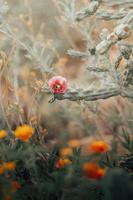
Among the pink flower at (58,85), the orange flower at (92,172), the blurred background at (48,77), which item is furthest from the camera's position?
the blurred background at (48,77)

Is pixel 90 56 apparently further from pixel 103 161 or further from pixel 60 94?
pixel 103 161

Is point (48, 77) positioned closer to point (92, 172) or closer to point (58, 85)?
point (58, 85)

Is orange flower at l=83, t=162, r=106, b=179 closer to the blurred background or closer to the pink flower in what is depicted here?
the blurred background

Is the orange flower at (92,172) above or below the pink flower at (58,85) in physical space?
below

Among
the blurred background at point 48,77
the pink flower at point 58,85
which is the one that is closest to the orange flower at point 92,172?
the blurred background at point 48,77

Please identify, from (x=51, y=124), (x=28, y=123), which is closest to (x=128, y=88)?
(x=28, y=123)

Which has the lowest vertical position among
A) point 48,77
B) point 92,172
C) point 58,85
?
point 92,172

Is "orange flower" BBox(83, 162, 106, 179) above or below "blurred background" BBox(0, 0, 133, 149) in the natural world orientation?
below

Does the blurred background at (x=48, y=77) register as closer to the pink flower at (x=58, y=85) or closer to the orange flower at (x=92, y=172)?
the pink flower at (x=58, y=85)

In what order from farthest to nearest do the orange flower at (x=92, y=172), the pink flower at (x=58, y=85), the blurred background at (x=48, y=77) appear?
the blurred background at (x=48, y=77), the pink flower at (x=58, y=85), the orange flower at (x=92, y=172)

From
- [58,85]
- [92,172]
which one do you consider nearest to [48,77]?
[58,85]

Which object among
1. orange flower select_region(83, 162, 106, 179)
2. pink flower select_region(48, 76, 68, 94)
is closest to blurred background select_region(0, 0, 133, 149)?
pink flower select_region(48, 76, 68, 94)

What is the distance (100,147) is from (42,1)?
17.8ft

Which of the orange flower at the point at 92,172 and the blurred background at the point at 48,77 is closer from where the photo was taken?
the orange flower at the point at 92,172
